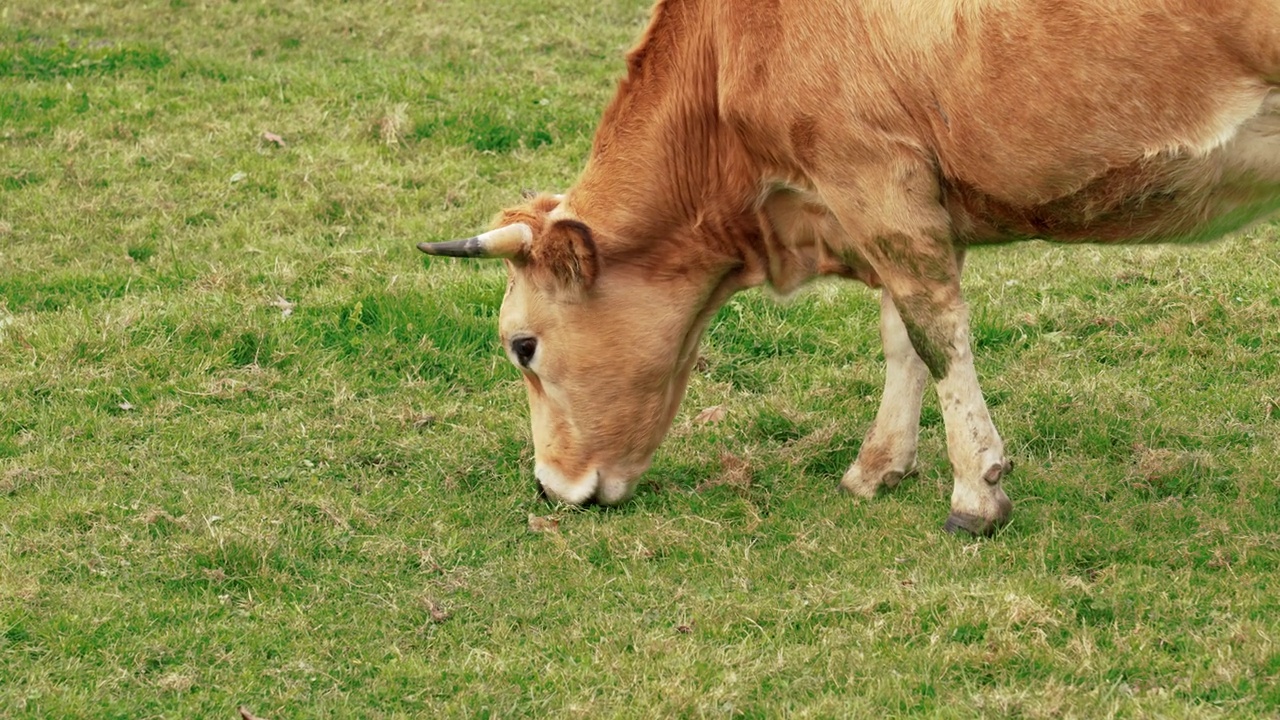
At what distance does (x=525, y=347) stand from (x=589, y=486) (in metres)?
0.66

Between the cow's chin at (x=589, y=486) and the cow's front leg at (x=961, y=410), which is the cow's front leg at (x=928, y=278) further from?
the cow's chin at (x=589, y=486)

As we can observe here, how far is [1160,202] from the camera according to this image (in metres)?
5.59

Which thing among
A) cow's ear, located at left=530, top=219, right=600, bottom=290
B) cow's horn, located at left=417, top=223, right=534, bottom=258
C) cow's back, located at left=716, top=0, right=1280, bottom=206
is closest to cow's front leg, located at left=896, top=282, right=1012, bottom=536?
cow's back, located at left=716, top=0, right=1280, bottom=206

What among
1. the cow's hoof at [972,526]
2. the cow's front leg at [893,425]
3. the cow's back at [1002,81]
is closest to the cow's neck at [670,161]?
the cow's back at [1002,81]

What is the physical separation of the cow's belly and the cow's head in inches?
46.0

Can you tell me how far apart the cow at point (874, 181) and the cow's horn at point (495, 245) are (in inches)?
0.4

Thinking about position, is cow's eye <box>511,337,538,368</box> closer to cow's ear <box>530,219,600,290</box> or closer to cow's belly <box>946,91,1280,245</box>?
cow's ear <box>530,219,600,290</box>

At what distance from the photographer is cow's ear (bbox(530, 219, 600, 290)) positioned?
6348mm

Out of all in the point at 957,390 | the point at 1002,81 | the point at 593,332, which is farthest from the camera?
the point at 593,332

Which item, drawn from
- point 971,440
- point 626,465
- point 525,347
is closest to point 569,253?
point 525,347

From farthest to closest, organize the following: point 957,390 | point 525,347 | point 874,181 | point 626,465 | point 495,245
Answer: point 626,465 < point 525,347 < point 495,245 < point 957,390 < point 874,181

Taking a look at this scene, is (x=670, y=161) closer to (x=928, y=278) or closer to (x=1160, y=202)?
(x=928, y=278)

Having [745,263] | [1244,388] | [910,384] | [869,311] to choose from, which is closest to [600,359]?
[745,263]

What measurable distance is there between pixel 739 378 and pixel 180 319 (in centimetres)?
300
